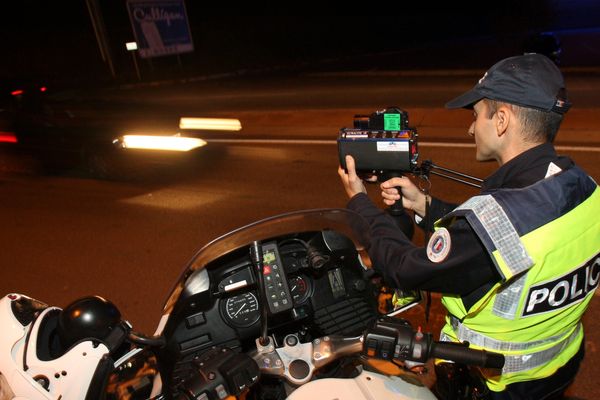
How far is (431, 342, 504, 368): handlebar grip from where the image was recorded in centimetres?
142

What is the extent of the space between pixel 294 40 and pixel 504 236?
2673 cm

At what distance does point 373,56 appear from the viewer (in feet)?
66.8

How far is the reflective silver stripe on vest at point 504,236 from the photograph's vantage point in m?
1.50

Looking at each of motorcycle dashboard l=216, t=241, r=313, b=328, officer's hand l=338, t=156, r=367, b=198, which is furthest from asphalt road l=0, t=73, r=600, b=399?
motorcycle dashboard l=216, t=241, r=313, b=328

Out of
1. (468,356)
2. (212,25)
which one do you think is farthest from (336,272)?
(212,25)

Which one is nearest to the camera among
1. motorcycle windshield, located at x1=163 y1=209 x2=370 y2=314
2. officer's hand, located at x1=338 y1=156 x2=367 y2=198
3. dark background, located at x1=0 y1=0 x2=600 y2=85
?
motorcycle windshield, located at x1=163 y1=209 x2=370 y2=314

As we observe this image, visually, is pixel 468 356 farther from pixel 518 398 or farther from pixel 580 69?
pixel 580 69

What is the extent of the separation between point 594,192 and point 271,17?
109 feet

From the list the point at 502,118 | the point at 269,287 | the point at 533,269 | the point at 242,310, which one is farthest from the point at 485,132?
the point at 242,310

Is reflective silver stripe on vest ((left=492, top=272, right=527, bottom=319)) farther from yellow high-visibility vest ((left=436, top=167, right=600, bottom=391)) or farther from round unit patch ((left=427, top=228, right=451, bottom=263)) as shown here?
round unit patch ((left=427, top=228, right=451, bottom=263))

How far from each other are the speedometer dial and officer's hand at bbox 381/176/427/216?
31.5 inches

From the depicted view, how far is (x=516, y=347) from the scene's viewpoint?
177cm

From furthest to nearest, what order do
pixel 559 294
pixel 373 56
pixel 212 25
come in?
pixel 212 25
pixel 373 56
pixel 559 294

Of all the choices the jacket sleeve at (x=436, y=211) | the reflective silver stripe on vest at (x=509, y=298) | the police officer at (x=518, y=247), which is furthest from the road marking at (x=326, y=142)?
the reflective silver stripe on vest at (x=509, y=298)
